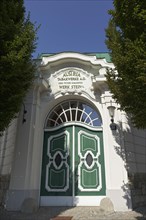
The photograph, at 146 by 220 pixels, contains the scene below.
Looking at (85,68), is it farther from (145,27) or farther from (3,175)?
(3,175)

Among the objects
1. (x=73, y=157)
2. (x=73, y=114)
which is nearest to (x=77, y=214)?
(x=73, y=157)

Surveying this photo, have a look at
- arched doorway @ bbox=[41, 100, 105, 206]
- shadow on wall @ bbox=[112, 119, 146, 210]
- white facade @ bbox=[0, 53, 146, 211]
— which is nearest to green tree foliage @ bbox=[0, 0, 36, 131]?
white facade @ bbox=[0, 53, 146, 211]

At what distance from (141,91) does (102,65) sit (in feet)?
11.8

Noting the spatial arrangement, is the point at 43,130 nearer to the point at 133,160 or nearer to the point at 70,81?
the point at 70,81

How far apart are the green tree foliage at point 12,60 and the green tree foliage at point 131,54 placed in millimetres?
2095

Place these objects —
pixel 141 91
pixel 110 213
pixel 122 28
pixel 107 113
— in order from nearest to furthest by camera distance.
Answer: pixel 141 91, pixel 122 28, pixel 110 213, pixel 107 113

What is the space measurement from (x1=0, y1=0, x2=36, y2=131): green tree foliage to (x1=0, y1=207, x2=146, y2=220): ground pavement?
2302mm

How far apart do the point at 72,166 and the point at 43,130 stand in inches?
65.3

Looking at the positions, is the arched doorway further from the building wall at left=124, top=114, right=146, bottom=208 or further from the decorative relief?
the building wall at left=124, top=114, right=146, bottom=208

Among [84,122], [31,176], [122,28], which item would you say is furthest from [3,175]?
[122,28]

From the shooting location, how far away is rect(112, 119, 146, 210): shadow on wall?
5.48 meters

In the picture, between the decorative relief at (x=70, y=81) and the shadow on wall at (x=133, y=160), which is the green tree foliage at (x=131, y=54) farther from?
the decorative relief at (x=70, y=81)

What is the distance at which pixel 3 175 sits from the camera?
6176 millimetres

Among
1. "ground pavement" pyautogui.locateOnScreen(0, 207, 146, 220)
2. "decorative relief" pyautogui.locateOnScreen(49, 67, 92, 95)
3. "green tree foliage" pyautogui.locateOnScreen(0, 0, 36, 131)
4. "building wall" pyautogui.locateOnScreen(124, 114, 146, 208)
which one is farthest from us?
"decorative relief" pyautogui.locateOnScreen(49, 67, 92, 95)
